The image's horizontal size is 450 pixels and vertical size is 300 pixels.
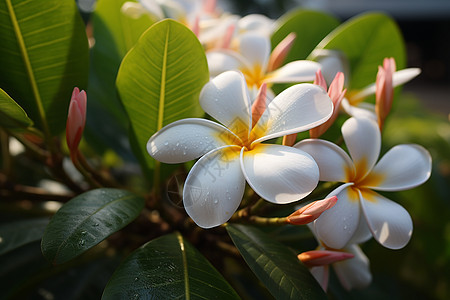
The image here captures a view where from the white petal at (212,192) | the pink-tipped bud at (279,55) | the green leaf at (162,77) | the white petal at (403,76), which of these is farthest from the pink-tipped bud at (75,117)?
the white petal at (403,76)

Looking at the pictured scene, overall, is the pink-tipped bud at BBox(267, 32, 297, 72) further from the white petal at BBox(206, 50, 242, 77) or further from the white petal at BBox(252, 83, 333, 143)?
the white petal at BBox(252, 83, 333, 143)

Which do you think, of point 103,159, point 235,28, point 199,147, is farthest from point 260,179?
point 103,159

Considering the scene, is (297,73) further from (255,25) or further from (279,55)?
(255,25)

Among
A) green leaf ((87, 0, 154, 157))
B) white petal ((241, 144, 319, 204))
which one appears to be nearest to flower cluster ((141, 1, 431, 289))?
white petal ((241, 144, 319, 204))

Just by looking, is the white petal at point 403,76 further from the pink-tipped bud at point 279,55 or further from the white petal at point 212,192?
the white petal at point 212,192

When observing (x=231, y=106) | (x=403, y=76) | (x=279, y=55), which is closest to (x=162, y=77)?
(x=231, y=106)

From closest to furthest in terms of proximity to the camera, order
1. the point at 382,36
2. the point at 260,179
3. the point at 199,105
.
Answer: the point at 260,179 → the point at 199,105 → the point at 382,36

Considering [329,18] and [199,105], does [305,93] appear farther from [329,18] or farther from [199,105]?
[329,18]
